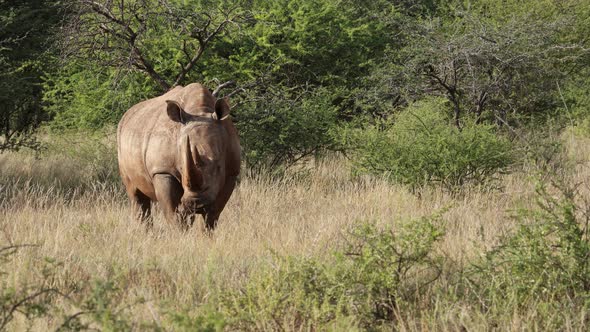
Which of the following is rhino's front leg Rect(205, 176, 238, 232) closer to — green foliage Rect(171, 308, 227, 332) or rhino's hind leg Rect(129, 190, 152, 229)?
rhino's hind leg Rect(129, 190, 152, 229)

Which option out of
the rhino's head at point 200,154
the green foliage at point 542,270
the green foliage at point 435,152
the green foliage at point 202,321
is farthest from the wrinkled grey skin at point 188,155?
the green foliage at point 435,152

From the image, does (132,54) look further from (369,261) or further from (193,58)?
(369,261)

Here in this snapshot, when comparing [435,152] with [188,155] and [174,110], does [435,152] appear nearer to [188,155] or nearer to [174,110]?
[174,110]

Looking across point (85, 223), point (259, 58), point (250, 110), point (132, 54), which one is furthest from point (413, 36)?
point (85, 223)

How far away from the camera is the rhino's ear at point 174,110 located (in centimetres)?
615

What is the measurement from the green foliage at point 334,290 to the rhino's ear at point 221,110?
1827 millimetres

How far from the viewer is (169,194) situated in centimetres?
631

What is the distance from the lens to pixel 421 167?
30.9 ft

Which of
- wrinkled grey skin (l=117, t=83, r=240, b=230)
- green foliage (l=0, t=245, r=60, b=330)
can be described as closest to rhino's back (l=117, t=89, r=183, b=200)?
wrinkled grey skin (l=117, t=83, r=240, b=230)

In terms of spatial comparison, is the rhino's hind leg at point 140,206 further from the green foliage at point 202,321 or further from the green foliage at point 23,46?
the green foliage at point 202,321

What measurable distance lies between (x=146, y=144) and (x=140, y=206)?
3.73 feet

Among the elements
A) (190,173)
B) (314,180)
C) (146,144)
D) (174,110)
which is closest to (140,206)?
(146,144)

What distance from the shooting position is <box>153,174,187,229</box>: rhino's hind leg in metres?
6.31

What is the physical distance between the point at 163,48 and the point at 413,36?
5.78 m
